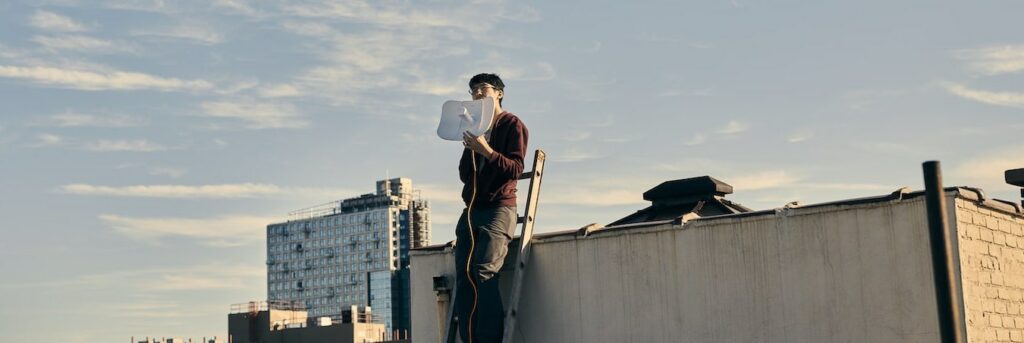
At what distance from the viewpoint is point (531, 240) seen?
12641 millimetres

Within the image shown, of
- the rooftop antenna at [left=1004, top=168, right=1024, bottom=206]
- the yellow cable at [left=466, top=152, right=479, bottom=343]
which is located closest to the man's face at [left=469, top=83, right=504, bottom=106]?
the yellow cable at [left=466, top=152, right=479, bottom=343]

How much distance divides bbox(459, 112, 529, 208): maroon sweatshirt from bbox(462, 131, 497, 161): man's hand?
7.0 inches

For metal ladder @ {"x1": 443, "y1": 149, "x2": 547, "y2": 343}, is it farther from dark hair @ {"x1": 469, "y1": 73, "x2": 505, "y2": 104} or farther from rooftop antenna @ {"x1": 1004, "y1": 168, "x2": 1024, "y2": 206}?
rooftop antenna @ {"x1": 1004, "y1": 168, "x2": 1024, "y2": 206}

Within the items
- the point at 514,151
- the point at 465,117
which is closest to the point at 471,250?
the point at 514,151

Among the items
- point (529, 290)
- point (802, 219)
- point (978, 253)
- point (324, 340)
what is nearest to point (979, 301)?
point (978, 253)

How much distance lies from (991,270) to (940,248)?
2920 mm

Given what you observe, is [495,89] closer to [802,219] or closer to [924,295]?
[802,219]

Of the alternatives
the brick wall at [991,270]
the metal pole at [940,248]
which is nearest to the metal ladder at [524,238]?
the brick wall at [991,270]

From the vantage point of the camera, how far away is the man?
12.0 metres

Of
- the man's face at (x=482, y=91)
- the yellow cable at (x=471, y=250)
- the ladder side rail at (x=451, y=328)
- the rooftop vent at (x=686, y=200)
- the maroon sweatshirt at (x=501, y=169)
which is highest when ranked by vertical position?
the rooftop vent at (x=686, y=200)

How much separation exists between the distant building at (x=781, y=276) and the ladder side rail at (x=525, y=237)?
17 cm

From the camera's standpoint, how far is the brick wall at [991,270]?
10523 millimetres

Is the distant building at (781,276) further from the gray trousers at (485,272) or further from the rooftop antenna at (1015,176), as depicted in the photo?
the rooftop antenna at (1015,176)

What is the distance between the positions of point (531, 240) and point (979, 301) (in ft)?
14.2
